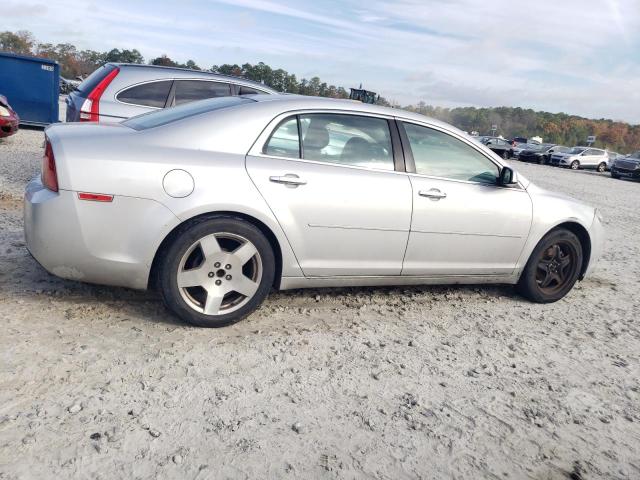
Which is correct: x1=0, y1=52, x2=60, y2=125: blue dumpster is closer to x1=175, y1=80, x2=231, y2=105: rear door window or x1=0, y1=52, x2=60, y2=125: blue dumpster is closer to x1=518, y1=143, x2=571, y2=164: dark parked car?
x1=175, y1=80, x2=231, y2=105: rear door window

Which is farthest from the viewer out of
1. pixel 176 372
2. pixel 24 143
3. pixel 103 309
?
pixel 24 143

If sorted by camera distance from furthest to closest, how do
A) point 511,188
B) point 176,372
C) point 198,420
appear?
point 511,188, point 176,372, point 198,420

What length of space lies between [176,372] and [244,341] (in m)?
0.58

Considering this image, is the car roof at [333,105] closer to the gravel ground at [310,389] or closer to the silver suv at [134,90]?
the gravel ground at [310,389]

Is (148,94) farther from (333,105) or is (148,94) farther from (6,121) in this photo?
(6,121)

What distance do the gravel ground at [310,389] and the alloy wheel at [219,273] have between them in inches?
7.4

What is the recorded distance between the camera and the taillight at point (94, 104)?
6984 millimetres

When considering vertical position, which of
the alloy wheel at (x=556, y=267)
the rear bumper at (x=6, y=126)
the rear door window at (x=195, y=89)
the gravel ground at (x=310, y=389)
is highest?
the rear door window at (x=195, y=89)

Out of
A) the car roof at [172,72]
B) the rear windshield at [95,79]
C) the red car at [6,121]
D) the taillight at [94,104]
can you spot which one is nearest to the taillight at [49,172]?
the taillight at [94,104]

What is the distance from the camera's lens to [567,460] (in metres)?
2.76

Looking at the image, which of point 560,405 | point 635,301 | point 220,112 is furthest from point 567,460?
point 635,301

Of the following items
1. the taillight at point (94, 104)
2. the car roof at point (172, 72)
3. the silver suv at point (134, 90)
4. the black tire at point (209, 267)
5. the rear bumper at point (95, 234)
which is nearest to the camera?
the rear bumper at point (95, 234)

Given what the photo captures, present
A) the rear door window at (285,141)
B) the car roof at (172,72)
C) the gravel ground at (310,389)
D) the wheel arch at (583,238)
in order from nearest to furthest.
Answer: the gravel ground at (310,389) → the rear door window at (285,141) → the wheel arch at (583,238) → the car roof at (172,72)

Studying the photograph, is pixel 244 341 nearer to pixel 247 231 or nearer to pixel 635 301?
pixel 247 231
